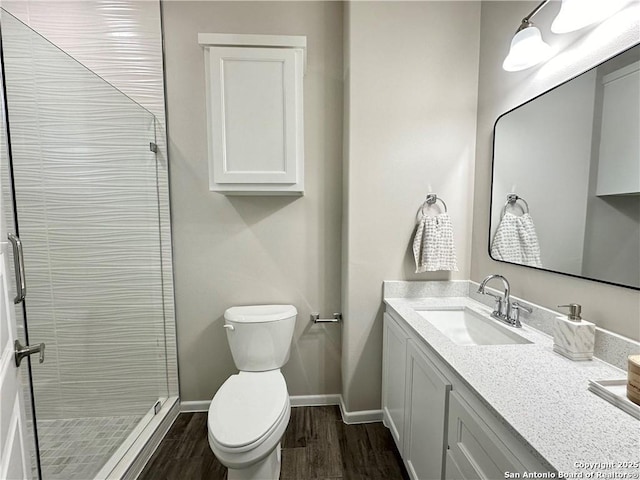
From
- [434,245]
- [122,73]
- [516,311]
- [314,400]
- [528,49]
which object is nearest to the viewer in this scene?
[528,49]

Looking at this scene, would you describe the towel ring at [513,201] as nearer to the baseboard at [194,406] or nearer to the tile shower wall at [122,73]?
the tile shower wall at [122,73]

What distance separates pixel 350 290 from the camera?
1.72 m

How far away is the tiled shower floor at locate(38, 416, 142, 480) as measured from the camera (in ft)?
4.10

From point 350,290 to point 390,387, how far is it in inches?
22.7

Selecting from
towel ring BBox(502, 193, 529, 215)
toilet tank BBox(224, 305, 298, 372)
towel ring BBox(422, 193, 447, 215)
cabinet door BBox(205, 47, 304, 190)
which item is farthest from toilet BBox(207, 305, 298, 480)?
towel ring BBox(502, 193, 529, 215)

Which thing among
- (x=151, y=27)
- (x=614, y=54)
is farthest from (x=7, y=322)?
(x=614, y=54)

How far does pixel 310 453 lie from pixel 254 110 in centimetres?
191

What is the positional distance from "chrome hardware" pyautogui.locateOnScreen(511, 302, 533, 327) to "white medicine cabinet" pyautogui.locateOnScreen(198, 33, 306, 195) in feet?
4.12

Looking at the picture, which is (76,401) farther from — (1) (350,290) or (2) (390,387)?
(2) (390,387)

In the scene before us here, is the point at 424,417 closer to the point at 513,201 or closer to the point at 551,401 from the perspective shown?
the point at 551,401

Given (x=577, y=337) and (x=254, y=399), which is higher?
(x=577, y=337)

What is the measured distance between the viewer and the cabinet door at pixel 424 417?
40.0 inches


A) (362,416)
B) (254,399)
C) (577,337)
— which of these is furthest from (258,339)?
(577,337)

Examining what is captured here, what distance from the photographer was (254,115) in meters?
1.58
